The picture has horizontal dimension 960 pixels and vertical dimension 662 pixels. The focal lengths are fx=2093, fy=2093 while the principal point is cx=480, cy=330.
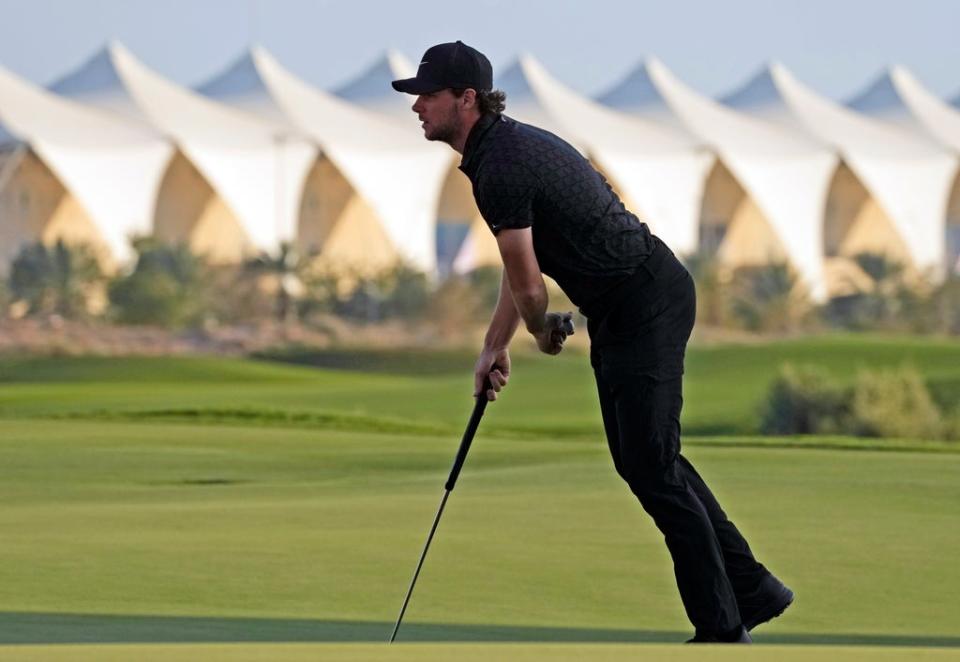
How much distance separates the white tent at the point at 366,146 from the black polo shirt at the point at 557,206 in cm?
4772

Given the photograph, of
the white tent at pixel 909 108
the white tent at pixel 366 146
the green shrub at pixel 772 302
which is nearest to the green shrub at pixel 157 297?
the white tent at pixel 366 146

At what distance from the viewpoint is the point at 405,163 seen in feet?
180

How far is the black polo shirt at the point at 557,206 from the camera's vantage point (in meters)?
4.79

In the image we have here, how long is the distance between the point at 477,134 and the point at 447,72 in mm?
163

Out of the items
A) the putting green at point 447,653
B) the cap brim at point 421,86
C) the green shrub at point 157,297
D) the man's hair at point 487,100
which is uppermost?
the green shrub at point 157,297

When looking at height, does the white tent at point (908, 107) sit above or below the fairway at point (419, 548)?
above

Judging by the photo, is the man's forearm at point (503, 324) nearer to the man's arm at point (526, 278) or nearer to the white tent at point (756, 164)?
the man's arm at point (526, 278)

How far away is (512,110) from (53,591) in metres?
51.9

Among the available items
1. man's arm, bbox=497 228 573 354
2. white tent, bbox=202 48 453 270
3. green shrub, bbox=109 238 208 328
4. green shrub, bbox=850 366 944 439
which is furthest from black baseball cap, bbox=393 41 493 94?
white tent, bbox=202 48 453 270

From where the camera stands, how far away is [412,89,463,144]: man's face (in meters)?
4.95

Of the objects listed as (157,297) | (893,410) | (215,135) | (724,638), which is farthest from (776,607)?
(215,135)

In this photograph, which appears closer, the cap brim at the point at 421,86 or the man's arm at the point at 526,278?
the man's arm at the point at 526,278

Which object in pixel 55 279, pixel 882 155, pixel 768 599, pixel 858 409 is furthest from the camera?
pixel 882 155

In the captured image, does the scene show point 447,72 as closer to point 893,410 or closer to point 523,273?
point 523,273
